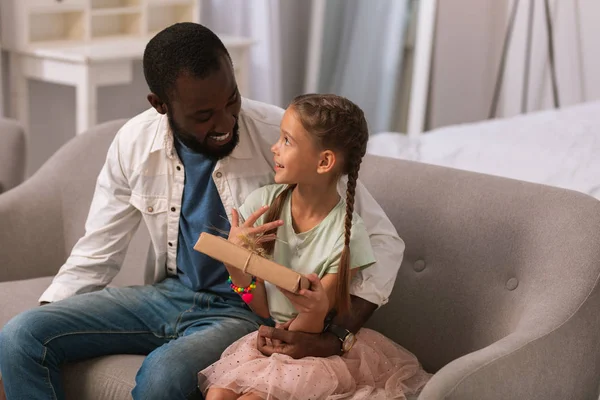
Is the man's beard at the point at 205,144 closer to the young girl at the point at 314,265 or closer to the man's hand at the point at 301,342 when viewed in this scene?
the young girl at the point at 314,265

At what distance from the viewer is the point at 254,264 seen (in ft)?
4.73

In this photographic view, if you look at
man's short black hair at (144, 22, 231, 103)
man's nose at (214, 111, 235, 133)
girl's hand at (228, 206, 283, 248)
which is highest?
man's short black hair at (144, 22, 231, 103)

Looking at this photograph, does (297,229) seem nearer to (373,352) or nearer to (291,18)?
(373,352)

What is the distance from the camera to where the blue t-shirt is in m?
1.74

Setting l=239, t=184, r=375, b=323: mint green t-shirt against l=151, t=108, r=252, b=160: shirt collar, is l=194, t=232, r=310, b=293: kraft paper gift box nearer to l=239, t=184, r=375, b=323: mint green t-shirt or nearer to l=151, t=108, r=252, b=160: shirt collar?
l=239, t=184, r=375, b=323: mint green t-shirt

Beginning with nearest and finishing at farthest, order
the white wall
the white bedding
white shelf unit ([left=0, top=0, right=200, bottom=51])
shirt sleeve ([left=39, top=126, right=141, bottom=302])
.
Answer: shirt sleeve ([left=39, top=126, right=141, bottom=302]) < the white bedding < white shelf unit ([left=0, top=0, right=200, bottom=51]) < the white wall

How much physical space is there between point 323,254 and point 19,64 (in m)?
2.05

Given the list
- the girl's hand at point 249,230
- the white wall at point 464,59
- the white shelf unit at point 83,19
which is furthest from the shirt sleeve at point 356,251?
the white wall at point 464,59

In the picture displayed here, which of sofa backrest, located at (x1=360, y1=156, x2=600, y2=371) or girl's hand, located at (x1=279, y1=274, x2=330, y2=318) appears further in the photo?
sofa backrest, located at (x1=360, y1=156, x2=600, y2=371)

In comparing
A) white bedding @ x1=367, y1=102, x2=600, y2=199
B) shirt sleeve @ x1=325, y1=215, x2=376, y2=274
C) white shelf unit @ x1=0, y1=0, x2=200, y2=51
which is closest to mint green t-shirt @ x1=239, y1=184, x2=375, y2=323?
shirt sleeve @ x1=325, y1=215, x2=376, y2=274

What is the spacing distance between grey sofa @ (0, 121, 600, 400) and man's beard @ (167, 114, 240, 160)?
0.34 metres

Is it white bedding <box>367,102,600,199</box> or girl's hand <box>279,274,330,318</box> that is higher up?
girl's hand <box>279,274,330,318</box>

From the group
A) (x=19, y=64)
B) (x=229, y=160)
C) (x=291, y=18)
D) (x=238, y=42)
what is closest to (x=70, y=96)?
(x=19, y=64)

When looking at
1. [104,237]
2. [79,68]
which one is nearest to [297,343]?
[104,237]
